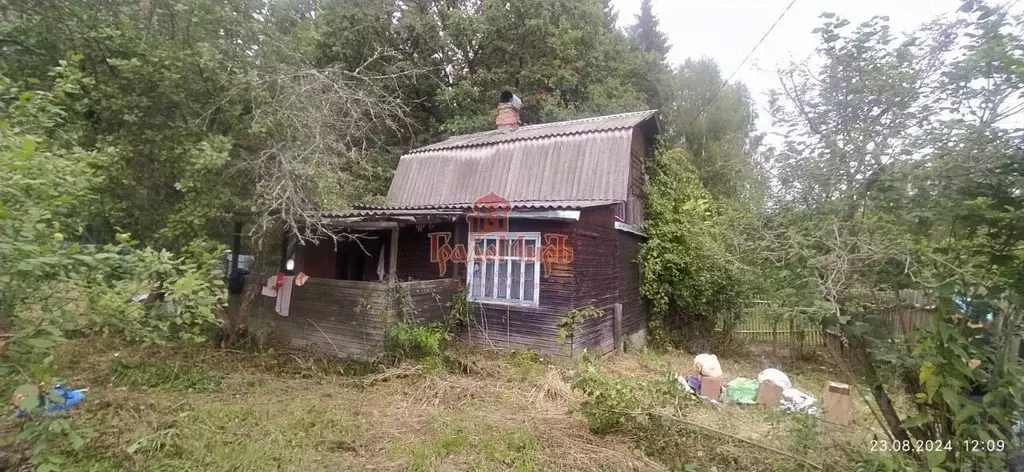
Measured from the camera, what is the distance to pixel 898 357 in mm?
2996

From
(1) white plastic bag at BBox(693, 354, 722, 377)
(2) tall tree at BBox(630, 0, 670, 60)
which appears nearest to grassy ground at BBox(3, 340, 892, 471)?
(1) white plastic bag at BBox(693, 354, 722, 377)

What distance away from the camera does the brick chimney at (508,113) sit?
12.4 m

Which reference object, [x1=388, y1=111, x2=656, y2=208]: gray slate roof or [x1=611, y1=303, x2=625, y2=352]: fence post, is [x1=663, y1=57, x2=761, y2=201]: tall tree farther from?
[x1=611, y1=303, x2=625, y2=352]: fence post

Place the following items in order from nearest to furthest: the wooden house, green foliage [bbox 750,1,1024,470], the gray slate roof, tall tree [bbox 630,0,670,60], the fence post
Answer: green foliage [bbox 750,1,1024,470], the wooden house, the fence post, the gray slate roof, tall tree [bbox 630,0,670,60]

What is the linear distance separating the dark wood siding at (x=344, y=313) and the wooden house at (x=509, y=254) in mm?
19

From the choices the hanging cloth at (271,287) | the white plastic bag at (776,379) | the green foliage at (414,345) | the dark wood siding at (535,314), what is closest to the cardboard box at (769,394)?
the white plastic bag at (776,379)

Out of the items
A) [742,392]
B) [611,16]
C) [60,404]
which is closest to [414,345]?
[60,404]

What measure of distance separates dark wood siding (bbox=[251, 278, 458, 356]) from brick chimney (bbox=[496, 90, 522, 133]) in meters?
5.74

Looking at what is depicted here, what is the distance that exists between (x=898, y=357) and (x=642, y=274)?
26.2 ft

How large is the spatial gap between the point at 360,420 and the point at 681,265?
7.92m

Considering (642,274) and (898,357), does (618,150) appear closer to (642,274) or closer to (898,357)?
(642,274)

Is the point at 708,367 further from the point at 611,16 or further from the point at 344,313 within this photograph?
the point at 611,16

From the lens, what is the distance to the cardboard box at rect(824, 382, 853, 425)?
5.02 m

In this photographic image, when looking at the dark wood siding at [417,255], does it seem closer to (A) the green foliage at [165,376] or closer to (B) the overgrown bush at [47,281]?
(A) the green foliage at [165,376]
